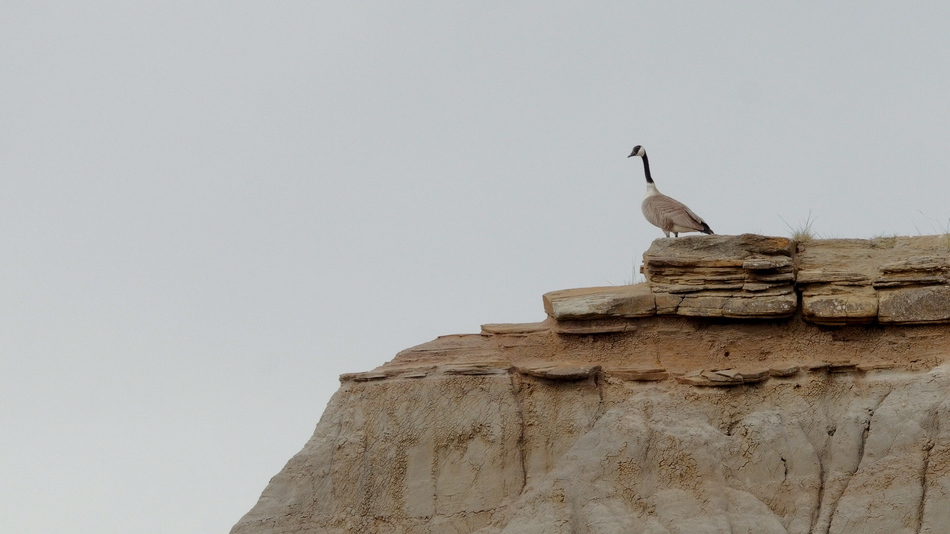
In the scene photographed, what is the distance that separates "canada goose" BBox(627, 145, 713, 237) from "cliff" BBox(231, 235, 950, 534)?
104 cm

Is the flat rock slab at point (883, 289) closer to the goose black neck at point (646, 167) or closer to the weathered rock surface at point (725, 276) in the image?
the weathered rock surface at point (725, 276)

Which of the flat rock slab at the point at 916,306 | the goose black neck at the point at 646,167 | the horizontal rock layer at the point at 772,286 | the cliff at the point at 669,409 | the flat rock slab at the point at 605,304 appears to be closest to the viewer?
the cliff at the point at 669,409

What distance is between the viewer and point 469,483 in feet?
57.0

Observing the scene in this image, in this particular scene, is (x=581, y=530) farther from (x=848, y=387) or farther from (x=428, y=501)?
(x=848, y=387)

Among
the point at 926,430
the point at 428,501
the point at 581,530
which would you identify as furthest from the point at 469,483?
the point at 926,430

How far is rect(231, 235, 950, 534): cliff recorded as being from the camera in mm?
16609

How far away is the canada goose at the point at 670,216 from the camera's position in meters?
18.8

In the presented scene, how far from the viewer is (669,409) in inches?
679

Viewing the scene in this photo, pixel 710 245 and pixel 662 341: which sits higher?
pixel 710 245

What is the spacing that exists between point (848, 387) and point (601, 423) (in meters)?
3.33

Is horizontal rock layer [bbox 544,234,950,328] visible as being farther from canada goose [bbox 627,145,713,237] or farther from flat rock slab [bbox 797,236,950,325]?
canada goose [bbox 627,145,713,237]

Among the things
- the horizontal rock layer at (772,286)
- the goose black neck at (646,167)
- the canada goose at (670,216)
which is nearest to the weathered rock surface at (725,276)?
the horizontal rock layer at (772,286)

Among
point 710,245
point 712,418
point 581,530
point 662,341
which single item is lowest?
point 581,530

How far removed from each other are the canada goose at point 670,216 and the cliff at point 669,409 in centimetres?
104
